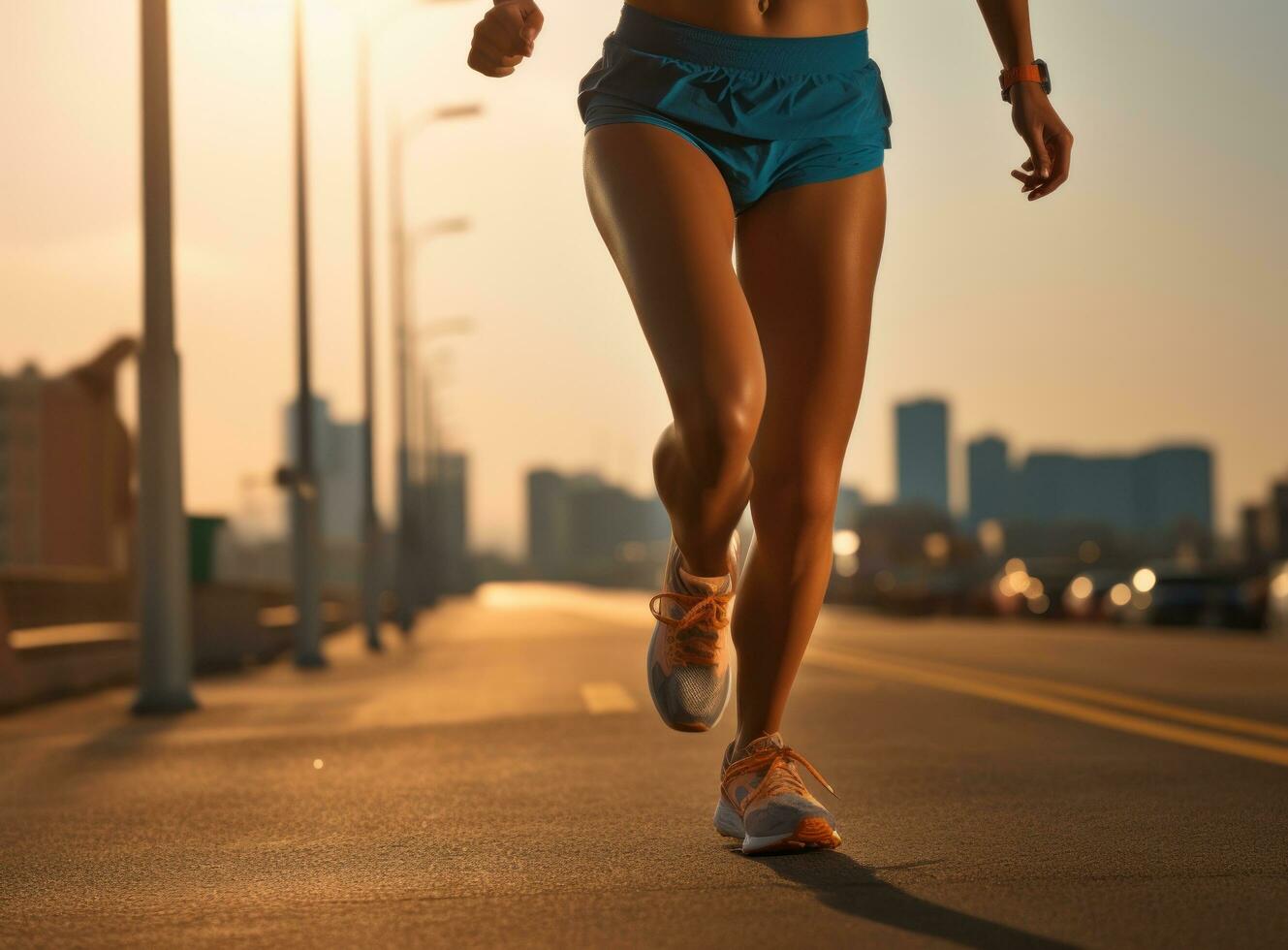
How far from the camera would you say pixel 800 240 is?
428cm

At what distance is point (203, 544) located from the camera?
60.1 feet

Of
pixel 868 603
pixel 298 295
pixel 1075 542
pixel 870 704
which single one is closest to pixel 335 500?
pixel 1075 542

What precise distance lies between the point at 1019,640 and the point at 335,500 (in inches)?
7071

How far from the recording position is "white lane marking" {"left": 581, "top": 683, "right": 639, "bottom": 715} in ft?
27.9

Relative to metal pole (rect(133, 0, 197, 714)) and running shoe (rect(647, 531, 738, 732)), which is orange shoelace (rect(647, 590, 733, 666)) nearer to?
running shoe (rect(647, 531, 738, 732))

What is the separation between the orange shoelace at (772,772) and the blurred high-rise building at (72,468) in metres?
13.9

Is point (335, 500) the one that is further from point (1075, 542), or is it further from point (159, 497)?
point (159, 497)

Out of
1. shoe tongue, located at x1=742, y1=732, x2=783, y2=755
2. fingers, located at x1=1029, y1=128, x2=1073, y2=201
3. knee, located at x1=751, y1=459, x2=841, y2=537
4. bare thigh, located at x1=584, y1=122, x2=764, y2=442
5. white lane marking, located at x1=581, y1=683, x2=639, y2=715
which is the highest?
fingers, located at x1=1029, y1=128, x2=1073, y2=201

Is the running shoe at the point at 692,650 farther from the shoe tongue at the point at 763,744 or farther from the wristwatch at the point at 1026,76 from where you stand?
the wristwatch at the point at 1026,76

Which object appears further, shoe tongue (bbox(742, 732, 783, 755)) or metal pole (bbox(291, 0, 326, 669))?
metal pole (bbox(291, 0, 326, 669))

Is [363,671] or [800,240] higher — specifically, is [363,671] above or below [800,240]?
below

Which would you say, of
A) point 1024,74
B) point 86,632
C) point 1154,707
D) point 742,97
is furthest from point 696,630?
point 86,632

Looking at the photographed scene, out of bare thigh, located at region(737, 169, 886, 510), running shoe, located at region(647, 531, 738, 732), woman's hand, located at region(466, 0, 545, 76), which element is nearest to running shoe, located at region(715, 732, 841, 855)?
running shoe, located at region(647, 531, 738, 732)

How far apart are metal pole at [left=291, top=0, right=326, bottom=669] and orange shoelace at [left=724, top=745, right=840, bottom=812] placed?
13694mm
